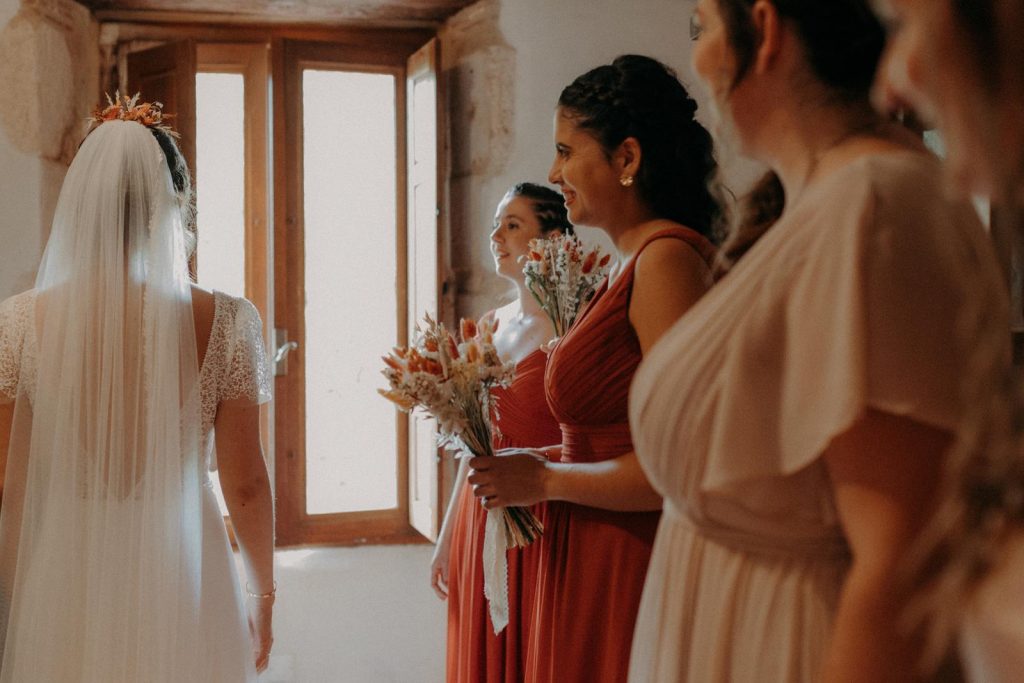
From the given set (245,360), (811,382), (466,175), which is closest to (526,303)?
(245,360)

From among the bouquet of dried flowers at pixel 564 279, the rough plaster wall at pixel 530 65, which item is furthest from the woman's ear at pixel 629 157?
the rough plaster wall at pixel 530 65

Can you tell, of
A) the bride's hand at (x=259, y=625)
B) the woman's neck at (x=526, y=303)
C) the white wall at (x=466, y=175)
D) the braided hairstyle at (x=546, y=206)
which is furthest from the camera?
the white wall at (x=466, y=175)

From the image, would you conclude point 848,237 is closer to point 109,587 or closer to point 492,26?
point 109,587

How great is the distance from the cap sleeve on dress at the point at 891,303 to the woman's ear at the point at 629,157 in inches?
30.9

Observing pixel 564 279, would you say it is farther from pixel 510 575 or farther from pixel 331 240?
pixel 331 240

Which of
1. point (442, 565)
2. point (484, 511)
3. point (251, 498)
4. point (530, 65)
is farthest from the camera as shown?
point (530, 65)

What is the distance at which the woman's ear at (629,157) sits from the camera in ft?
4.89

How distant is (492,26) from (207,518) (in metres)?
2.86

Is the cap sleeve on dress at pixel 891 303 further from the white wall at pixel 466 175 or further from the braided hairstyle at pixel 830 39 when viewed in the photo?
the white wall at pixel 466 175

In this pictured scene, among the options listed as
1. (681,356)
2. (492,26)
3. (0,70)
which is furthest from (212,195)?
(681,356)

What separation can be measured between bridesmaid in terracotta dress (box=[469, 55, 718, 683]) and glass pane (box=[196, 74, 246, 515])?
319 cm

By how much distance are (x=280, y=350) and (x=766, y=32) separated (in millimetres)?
3842

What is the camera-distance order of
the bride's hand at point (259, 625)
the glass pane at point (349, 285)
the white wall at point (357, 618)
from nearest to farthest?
the bride's hand at point (259, 625) < the white wall at point (357, 618) < the glass pane at point (349, 285)

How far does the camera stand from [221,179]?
4359mm
